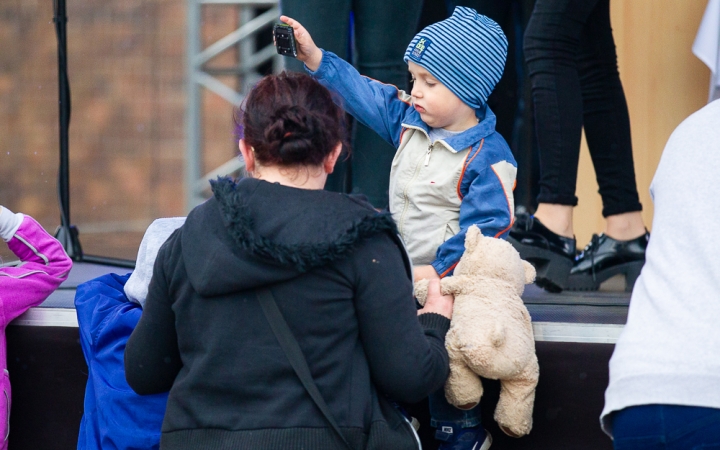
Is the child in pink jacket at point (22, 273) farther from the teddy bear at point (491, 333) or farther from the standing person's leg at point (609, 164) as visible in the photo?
the standing person's leg at point (609, 164)

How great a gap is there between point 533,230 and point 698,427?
108 cm

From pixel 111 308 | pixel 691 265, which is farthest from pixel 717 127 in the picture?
pixel 111 308

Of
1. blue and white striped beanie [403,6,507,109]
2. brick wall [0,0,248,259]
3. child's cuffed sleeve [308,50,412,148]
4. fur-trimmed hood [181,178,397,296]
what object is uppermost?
blue and white striped beanie [403,6,507,109]

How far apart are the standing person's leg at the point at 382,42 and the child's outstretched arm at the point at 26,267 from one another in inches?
34.2

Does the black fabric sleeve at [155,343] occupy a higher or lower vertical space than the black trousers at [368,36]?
lower

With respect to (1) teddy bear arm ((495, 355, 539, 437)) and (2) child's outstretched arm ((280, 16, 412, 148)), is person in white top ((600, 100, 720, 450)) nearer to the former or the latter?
(1) teddy bear arm ((495, 355, 539, 437))

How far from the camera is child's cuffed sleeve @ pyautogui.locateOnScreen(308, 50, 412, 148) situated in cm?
204

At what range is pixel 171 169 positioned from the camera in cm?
579

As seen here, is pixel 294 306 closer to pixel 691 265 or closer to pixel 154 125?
pixel 691 265

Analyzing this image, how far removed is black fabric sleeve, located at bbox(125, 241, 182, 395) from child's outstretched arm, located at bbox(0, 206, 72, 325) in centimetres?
61

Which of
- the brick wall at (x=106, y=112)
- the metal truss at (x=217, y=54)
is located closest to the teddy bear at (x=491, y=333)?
the metal truss at (x=217, y=54)

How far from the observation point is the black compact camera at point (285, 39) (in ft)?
6.42

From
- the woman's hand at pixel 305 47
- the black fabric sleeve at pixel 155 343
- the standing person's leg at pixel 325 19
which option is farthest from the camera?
the standing person's leg at pixel 325 19

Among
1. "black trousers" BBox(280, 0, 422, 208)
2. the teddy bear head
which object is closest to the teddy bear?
the teddy bear head
